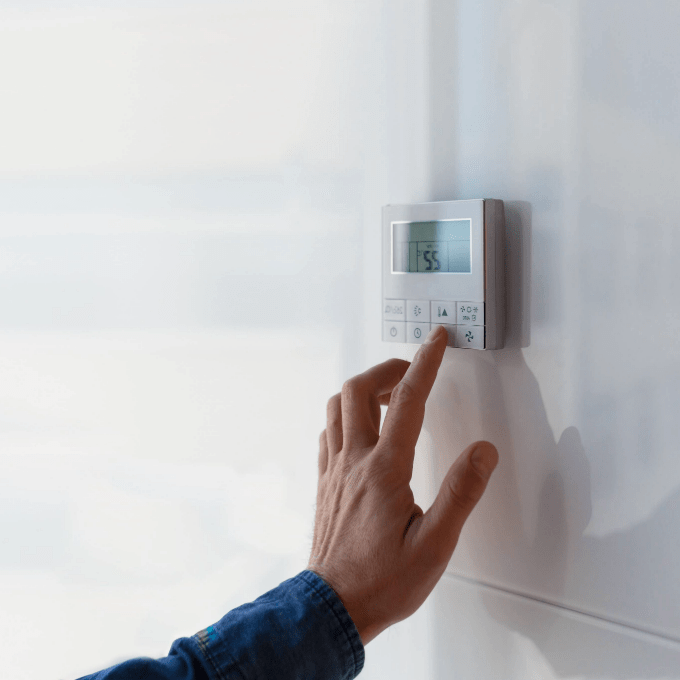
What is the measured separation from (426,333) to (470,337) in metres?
0.04

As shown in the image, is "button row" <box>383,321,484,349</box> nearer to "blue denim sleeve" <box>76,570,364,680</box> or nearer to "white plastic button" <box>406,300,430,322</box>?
"white plastic button" <box>406,300,430,322</box>

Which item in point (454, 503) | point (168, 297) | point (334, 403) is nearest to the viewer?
point (454, 503)

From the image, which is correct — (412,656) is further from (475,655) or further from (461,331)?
(461,331)

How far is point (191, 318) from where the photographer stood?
0.69 meters

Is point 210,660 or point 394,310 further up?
point 394,310

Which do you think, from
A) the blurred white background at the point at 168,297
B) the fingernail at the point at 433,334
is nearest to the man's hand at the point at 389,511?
the fingernail at the point at 433,334

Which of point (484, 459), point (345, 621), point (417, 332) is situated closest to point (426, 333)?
point (417, 332)

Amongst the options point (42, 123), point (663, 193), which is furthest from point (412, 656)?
point (42, 123)

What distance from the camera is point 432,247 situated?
1.70 ft

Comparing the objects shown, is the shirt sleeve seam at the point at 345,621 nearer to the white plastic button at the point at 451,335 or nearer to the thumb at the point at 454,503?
the thumb at the point at 454,503

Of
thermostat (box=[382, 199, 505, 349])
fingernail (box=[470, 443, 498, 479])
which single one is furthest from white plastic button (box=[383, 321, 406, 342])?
fingernail (box=[470, 443, 498, 479])

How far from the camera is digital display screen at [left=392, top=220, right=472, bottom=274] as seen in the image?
50cm

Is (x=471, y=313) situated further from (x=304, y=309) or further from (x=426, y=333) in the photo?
(x=304, y=309)

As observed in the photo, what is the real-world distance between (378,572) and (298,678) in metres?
0.09
